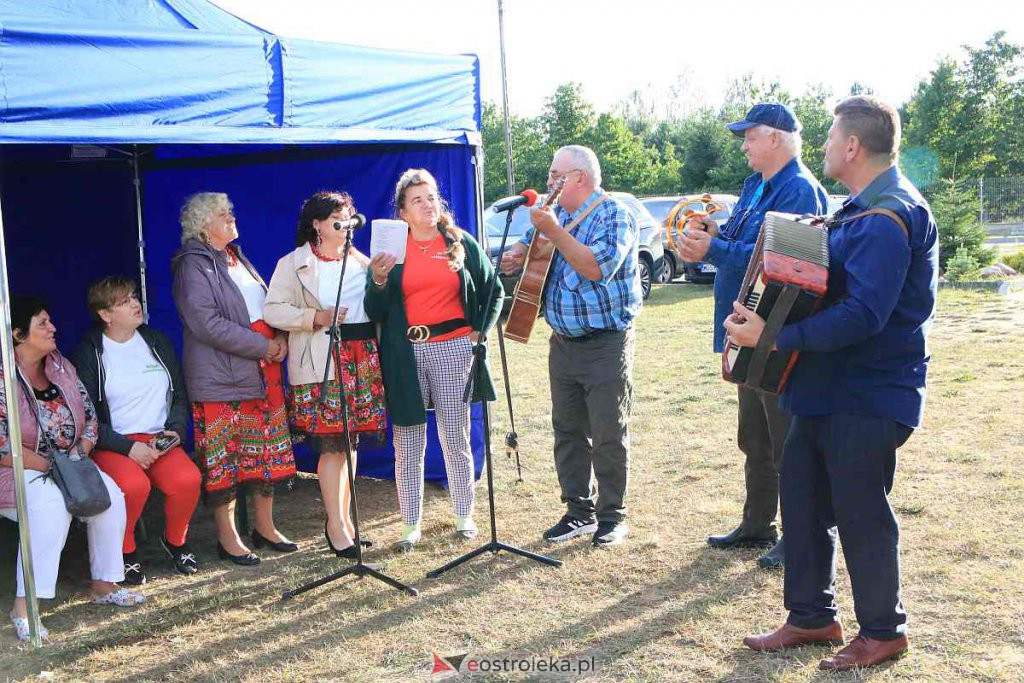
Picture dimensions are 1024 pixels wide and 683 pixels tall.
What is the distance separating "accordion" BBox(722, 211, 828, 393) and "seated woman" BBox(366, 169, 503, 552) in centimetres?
156

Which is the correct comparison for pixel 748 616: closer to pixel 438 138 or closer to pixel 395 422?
pixel 395 422

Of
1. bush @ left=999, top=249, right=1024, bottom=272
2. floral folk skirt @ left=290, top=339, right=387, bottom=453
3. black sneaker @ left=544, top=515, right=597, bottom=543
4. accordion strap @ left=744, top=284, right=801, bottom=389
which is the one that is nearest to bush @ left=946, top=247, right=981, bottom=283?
bush @ left=999, top=249, right=1024, bottom=272

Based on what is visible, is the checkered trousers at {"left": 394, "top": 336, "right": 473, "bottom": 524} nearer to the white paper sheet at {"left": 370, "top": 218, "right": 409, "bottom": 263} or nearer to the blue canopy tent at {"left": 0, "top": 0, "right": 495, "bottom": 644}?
the white paper sheet at {"left": 370, "top": 218, "right": 409, "bottom": 263}

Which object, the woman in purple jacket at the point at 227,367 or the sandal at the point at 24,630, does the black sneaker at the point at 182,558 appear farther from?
the sandal at the point at 24,630

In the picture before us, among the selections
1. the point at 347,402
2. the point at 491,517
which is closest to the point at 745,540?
the point at 491,517

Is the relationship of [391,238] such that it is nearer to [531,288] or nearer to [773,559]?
[531,288]

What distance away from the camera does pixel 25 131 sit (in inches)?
131

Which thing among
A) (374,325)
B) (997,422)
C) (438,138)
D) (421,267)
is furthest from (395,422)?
(997,422)

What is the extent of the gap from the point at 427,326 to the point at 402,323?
0.39 ft

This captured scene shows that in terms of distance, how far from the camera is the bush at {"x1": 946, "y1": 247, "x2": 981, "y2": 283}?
44.6ft

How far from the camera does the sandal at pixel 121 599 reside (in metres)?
4.14

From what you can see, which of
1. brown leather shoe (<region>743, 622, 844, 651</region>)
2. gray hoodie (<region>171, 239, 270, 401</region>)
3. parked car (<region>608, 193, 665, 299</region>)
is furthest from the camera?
parked car (<region>608, 193, 665, 299</region>)

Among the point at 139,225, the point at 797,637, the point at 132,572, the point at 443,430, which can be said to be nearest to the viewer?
the point at 797,637

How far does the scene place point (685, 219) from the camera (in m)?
4.46
